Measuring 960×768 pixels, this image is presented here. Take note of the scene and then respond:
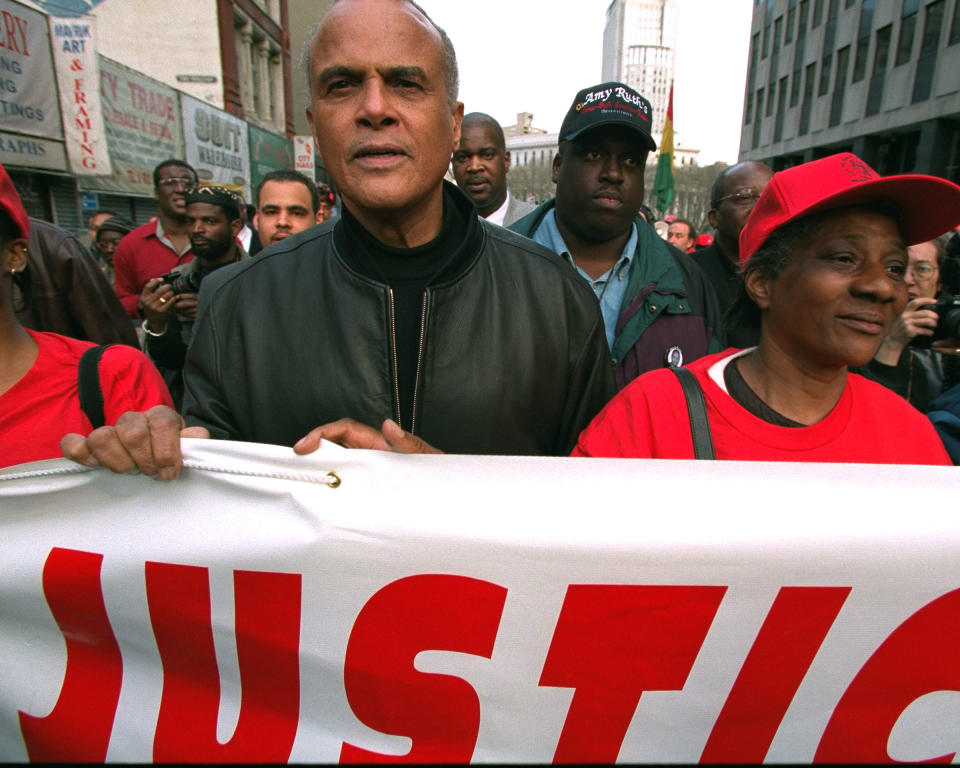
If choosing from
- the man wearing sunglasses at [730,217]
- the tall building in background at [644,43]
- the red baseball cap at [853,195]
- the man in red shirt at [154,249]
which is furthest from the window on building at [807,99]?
the tall building in background at [644,43]

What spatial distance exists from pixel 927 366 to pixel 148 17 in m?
23.2

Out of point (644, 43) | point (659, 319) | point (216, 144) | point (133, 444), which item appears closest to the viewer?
point (133, 444)

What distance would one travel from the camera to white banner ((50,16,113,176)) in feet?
29.3

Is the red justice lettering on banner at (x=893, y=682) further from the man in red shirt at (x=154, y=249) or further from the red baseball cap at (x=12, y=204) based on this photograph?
the man in red shirt at (x=154, y=249)

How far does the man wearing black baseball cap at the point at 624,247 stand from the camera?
2402 millimetres

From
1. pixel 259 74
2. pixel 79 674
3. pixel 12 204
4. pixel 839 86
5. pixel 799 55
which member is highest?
pixel 799 55

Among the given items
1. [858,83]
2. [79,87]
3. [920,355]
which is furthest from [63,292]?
[858,83]

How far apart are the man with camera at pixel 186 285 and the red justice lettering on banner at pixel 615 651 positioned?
7.68 feet

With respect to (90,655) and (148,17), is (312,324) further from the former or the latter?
(148,17)

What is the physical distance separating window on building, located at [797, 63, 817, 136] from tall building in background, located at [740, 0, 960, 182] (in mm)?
49

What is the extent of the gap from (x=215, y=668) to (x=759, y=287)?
155 cm

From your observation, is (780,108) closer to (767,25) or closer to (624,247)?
(767,25)

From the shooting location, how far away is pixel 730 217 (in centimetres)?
358

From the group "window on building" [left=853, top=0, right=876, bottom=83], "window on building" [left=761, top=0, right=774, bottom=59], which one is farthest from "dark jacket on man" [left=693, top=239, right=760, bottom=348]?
"window on building" [left=761, top=0, right=774, bottom=59]
